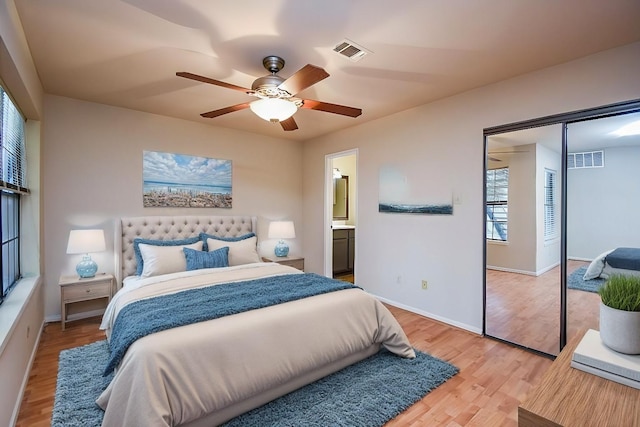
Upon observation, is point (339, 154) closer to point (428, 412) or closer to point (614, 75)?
point (614, 75)

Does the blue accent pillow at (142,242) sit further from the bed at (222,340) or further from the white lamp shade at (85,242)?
the white lamp shade at (85,242)

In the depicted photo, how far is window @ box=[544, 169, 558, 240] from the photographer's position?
2650 millimetres

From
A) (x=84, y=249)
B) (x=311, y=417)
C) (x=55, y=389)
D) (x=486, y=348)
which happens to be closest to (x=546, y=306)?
(x=486, y=348)

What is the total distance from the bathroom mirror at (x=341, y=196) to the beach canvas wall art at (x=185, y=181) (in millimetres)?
2379

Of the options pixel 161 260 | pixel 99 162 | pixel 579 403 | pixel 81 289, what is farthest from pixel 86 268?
pixel 579 403

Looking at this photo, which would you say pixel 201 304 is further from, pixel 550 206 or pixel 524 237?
pixel 550 206

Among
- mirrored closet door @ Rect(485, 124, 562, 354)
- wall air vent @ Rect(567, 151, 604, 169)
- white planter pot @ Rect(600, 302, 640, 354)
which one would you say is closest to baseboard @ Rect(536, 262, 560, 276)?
mirrored closet door @ Rect(485, 124, 562, 354)

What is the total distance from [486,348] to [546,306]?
65 cm

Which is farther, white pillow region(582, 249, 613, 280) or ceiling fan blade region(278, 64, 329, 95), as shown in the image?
white pillow region(582, 249, 613, 280)

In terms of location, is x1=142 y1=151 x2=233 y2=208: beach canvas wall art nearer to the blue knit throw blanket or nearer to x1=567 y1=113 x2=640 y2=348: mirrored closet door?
the blue knit throw blanket

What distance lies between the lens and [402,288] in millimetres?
3912

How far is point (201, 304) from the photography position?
2199 mm

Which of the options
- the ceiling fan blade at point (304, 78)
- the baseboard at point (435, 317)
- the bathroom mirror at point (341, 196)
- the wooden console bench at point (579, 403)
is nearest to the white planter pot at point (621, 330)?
the wooden console bench at point (579, 403)

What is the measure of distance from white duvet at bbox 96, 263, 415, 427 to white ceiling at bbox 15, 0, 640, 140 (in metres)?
1.96
